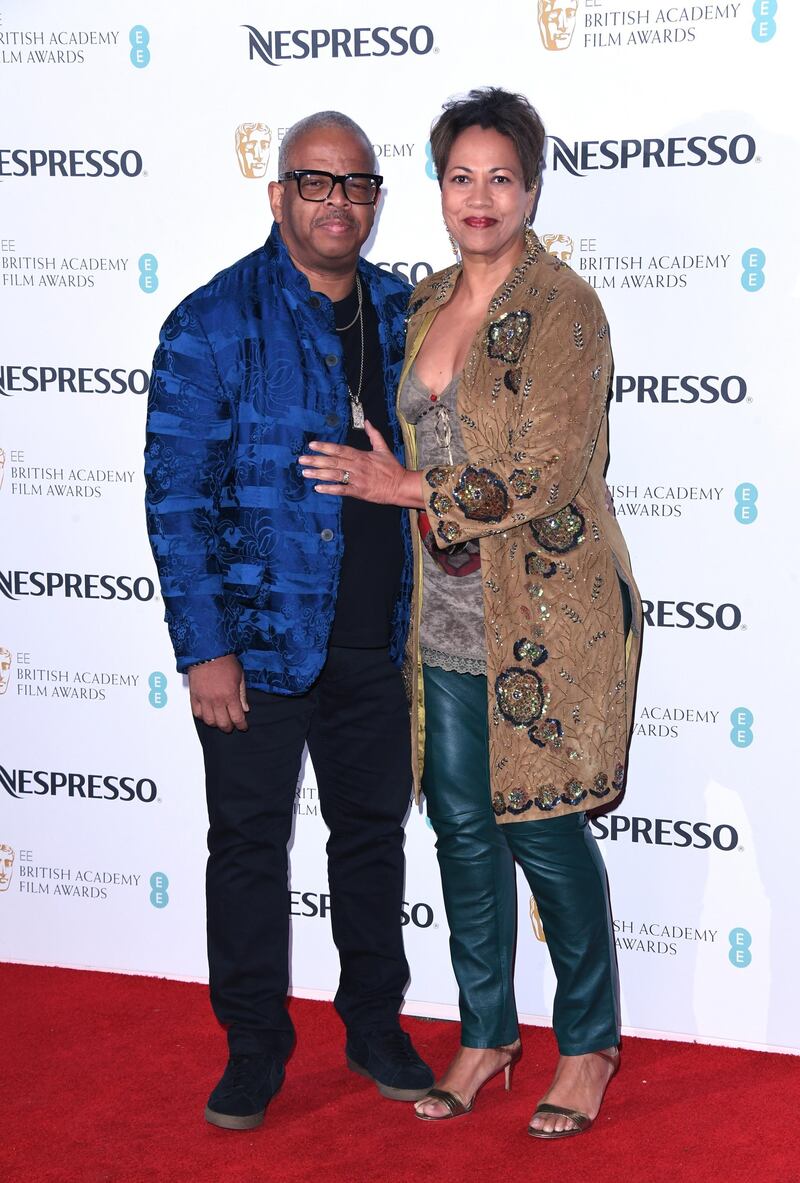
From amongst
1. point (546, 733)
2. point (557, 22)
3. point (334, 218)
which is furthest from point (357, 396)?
point (557, 22)

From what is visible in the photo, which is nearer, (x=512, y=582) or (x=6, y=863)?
(x=512, y=582)

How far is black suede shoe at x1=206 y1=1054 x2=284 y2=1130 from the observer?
292 centimetres

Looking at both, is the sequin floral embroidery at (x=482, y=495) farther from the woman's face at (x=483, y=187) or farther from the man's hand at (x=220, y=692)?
the man's hand at (x=220, y=692)

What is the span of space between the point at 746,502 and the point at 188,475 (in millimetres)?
1244

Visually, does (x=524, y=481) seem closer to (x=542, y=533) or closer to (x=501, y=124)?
(x=542, y=533)

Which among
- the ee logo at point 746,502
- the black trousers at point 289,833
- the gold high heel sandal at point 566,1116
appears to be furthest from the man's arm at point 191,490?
the ee logo at point 746,502

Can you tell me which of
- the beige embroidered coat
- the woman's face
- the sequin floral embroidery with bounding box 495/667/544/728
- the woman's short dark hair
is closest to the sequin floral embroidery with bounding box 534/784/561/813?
the beige embroidered coat

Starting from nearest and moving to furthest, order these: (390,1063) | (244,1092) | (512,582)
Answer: (512,582) → (244,1092) → (390,1063)

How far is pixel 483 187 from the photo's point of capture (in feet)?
8.81

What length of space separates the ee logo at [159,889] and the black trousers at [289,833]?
718mm

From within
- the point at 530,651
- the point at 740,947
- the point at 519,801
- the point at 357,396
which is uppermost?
the point at 357,396

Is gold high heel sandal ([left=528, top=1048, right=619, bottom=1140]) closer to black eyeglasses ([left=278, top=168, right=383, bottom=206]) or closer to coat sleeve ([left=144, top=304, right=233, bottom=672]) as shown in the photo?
coat sleeve ([left=144, top=304, right=233, bottom=672])

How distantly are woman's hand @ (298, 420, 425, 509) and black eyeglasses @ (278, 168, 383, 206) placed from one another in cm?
49

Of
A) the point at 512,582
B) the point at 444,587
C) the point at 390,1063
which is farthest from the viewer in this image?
the point at 390,1063
